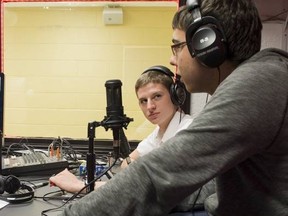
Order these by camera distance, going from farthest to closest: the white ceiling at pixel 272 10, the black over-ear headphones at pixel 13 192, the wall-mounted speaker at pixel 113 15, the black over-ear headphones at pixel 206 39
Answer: the wall-mounted speaker at pixel 113 15 < the white ceiling at pixel 272 10 < the black over-ear headphones at pixel 13 192 < the black over-ear headphones at pixel 206 39

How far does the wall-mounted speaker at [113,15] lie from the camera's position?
2365mm

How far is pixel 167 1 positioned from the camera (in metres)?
2.32

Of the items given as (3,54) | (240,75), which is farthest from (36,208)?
(3,54)

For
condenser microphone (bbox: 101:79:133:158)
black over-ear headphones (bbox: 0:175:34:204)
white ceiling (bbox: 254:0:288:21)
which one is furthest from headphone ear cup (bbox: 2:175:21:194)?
white ceiling (bbox: 254:0:288:21)

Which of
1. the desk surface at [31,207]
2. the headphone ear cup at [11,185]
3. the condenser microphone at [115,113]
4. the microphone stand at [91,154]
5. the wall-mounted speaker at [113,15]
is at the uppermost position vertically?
the wall-mounted speaker at [113,15]

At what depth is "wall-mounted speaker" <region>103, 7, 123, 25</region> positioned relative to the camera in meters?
2.37

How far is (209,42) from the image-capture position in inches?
31.4

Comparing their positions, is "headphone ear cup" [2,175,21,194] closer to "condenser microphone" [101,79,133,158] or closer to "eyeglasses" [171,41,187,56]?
"condenser microphone" [101,79,133,158]

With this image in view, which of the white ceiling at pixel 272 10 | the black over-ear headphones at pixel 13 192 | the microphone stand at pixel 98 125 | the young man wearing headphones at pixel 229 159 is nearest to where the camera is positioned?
the young man wearing headphones at pixel 229 159

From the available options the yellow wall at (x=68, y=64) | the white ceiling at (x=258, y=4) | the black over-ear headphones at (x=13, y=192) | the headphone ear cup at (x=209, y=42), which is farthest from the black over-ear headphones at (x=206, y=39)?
the yellow wall at (x=68, y=64)

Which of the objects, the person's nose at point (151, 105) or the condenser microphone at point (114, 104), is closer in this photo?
the condenser microphone at point (114, 104)

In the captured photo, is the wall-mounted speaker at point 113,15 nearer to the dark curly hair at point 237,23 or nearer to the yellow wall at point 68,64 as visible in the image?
Answer: the yellow wall at point 68,64

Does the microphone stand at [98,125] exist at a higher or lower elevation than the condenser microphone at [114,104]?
lower

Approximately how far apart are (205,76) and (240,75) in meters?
0.22
